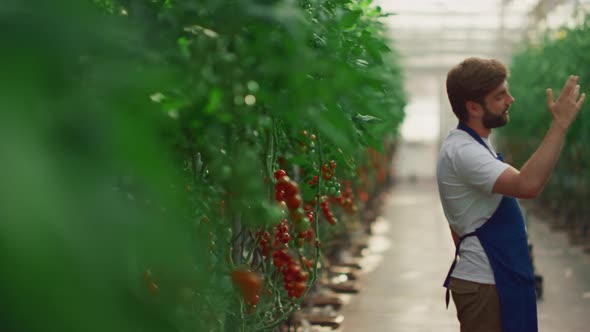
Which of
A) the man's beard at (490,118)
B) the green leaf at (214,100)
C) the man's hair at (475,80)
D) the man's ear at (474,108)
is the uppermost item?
the green leaf at (214,100)

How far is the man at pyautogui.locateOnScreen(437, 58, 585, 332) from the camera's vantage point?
6.59 feet

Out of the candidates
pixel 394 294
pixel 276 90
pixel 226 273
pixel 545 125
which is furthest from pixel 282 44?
pixel 545 125

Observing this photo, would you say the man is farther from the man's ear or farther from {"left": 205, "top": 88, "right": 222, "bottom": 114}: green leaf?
{"left": 205, "top": 88, "right": 222, "bottom": 114}: green leaf

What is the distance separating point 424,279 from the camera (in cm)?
612

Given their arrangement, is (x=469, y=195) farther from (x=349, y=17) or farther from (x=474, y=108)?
(x=349, y=17)

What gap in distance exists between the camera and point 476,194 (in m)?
2.07

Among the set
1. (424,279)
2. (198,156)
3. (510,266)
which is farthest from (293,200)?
(424,279)

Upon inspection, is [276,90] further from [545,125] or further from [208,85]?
[545,125]

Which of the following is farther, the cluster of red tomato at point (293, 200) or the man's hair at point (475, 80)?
the man's hair at point (475, 80)

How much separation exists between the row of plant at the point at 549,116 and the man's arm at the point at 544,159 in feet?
14.3

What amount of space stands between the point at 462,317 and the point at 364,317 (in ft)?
9.07

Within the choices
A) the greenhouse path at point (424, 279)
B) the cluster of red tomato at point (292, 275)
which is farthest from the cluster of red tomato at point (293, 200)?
the greenhouse path at point (424, 279)

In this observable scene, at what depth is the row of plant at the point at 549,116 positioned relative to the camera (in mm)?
6645

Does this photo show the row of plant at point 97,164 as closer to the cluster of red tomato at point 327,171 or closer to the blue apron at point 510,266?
the blue apron at point 510,266
